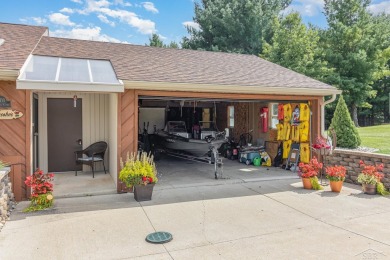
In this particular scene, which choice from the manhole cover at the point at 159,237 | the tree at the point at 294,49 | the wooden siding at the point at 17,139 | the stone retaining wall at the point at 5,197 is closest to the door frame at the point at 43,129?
the wooden siding at the point at 17,139

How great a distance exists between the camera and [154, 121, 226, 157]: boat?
10.1 metres

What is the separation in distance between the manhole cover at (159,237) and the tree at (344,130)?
9.70m

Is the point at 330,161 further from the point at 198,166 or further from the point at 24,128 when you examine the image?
the point at 24,128

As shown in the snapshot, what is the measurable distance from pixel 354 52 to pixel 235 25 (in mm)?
9587

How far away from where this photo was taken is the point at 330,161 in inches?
327

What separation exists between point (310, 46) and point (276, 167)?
13381mm

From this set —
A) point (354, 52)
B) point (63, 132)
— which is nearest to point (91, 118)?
point (63, 132)

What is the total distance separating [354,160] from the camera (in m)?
7.65

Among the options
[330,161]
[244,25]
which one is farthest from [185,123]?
[244,25]

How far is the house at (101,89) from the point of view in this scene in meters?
5.82

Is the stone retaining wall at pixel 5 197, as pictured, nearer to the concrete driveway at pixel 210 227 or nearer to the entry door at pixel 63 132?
the concrete driveway at pixel 210 227

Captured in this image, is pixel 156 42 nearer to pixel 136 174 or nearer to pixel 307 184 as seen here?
pixel 307 184

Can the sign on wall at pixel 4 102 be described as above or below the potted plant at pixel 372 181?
above

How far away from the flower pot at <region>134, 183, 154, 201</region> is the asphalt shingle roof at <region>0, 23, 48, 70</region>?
128 inches
